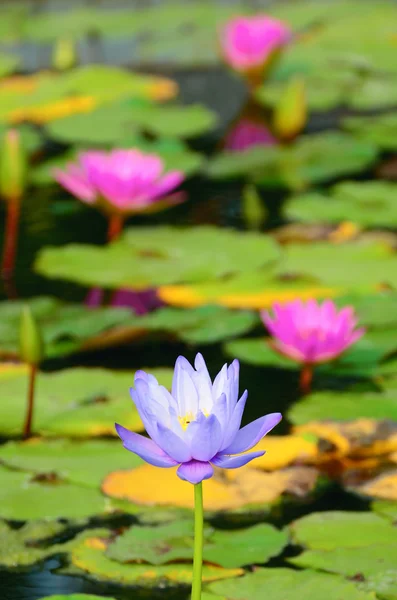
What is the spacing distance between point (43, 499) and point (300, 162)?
1.92 meters

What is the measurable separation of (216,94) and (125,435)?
3380 mm

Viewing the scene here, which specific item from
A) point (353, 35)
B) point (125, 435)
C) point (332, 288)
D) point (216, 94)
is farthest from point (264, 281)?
point (353, 35)

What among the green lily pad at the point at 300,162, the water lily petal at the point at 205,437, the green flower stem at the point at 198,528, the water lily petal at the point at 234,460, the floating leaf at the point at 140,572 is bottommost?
the green flower stem at the point at 198,528

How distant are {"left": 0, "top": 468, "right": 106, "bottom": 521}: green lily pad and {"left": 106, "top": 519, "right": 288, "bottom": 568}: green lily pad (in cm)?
11

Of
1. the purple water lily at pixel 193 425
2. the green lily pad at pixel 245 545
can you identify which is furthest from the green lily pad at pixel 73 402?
the purple water lily at pixel 193 425

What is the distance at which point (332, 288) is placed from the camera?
2.21m

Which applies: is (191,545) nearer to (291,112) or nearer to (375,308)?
(375,308)

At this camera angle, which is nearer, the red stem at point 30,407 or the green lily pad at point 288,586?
the green lily pad at point 288,586

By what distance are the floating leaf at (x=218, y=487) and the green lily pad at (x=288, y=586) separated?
220 millimetres

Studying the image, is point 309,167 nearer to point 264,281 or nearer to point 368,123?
point 368,123

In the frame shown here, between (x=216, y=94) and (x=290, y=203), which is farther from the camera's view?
(x=216, y=94)

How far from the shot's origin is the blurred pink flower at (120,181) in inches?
93.6

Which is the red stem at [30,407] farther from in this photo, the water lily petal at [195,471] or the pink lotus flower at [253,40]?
the pink lotus flower at [253,40]

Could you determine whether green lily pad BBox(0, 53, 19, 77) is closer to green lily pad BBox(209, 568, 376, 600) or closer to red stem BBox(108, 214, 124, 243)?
red stem BBox(108, 214, 124, 243)
